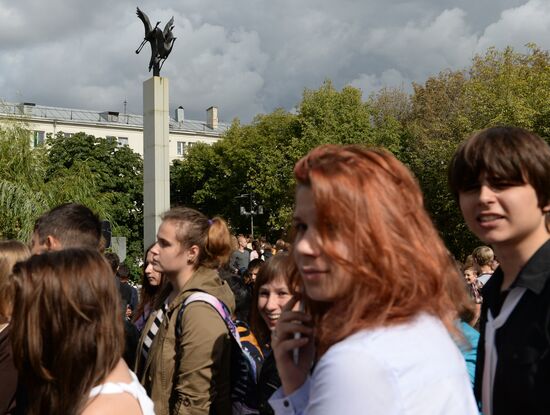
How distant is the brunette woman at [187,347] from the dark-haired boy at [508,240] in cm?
135

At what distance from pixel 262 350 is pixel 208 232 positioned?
0.77m

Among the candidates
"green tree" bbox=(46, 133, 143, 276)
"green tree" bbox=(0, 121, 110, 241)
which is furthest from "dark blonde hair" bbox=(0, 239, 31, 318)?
"green tree" bbox=(46, 133, 143, 276)

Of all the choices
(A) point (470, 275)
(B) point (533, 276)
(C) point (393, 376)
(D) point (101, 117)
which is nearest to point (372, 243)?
(C) point (393, 376)

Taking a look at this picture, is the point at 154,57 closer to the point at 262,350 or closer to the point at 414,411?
the point at 262,350

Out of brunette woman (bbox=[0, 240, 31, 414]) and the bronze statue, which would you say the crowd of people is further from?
the bronze statue

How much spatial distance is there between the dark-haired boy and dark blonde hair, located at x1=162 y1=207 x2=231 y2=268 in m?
1.57

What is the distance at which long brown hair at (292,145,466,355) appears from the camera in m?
1.39

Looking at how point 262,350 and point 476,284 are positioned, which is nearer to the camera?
point 262,350

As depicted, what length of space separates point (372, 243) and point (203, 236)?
230 cm

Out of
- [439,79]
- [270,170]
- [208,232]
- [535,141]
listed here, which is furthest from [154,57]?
[439,79]

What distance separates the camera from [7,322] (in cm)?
283

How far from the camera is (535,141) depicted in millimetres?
2293

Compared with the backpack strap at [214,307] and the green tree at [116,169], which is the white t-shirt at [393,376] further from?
the green tree at [116,169]

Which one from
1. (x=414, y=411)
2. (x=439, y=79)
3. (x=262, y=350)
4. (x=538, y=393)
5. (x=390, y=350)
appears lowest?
(x=262, y=350)
